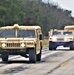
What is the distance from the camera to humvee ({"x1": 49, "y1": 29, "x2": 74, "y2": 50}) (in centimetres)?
4234

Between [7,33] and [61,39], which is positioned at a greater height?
[7,33]

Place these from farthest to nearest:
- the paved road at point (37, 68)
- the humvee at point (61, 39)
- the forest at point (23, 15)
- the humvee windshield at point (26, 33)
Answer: the forest at point (23, 15)
the humvee at point (61, 39)
the humvee windshield at point (26, 33)
the paved road at point (37, 68)

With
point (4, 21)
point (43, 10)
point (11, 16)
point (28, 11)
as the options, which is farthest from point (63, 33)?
point (43, 10)

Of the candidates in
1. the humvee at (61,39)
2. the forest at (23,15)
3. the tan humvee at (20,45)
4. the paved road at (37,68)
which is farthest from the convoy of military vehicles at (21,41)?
the forest at (23,15)

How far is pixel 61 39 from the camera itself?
4231cm

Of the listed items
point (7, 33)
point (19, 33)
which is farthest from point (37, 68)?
point (7, 33)

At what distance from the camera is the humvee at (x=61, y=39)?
1667 inches

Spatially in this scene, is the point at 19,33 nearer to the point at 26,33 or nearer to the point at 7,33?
the point at 26,33

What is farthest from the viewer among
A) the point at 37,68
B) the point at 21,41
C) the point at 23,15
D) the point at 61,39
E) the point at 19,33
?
the point at 23,15

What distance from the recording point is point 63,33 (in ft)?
141

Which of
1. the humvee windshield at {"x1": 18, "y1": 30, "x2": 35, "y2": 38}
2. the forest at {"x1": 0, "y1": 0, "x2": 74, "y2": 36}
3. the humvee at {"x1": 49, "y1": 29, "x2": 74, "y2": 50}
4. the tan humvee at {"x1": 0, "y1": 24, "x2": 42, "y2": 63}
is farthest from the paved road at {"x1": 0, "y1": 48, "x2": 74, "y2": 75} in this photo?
the forest at {"x1": 0, "y1": 0, "x2": 74, "y2": 36}

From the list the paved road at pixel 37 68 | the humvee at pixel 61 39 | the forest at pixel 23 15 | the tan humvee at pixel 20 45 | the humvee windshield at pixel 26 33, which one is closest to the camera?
the paved road at pixel 37 68

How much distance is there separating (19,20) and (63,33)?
42.1m

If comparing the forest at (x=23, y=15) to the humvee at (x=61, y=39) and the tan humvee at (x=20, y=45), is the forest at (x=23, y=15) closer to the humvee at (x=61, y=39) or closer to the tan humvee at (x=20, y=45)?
the humvee at (x=61, y=39)
